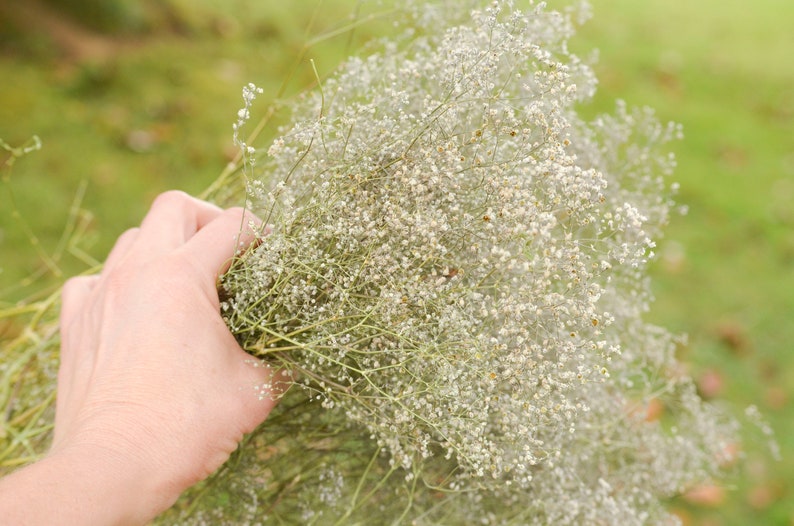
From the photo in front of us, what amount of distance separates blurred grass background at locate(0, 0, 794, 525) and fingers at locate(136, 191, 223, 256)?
69.1 inches

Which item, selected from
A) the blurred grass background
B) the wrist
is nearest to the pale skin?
the wrist

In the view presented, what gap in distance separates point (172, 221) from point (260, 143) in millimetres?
2357

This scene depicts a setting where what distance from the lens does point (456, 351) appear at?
1268mm

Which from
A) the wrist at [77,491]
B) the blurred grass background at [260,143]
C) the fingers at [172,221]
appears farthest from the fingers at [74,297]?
the blurred grass background at [260,143]

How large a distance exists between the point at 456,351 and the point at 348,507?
51 centimetres

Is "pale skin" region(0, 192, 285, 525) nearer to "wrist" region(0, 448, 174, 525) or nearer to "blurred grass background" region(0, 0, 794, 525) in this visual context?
"wrist" region(0, 448, 174, 525)

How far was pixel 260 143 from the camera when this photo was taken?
12.6 feet

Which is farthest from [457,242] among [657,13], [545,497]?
[657,13]

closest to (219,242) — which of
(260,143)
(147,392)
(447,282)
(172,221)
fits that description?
(172,221)

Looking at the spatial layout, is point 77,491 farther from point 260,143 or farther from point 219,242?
point 260,143

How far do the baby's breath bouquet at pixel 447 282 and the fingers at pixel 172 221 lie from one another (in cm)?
17

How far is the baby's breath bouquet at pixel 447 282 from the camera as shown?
1.21 metres

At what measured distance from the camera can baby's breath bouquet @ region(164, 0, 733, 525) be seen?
1.21 m

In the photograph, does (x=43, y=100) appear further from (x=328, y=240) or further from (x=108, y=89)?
(x=328, y=240)
